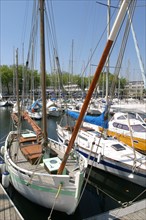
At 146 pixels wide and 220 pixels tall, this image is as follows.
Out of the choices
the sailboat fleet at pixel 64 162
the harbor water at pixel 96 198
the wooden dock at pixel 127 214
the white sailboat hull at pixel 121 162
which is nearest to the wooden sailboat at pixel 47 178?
the sailboat fleet at pixel 64 162

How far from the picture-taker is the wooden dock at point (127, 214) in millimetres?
6336

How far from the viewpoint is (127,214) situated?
6.54 m

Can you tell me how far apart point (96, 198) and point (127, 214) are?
228 cm

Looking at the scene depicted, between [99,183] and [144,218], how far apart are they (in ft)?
12.1

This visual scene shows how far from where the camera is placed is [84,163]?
739 cm

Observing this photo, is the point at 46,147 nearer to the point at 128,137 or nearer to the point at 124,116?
the point at 128,137

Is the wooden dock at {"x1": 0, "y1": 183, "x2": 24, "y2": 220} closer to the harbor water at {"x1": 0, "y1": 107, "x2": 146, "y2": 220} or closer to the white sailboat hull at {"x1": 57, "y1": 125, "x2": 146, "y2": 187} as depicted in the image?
the harbor water at {"x1": 0, "y1": 107, "x2": 146, "y2": 220}

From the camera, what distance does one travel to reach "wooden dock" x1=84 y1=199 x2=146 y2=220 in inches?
249

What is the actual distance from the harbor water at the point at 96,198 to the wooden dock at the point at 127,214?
0.75 feet

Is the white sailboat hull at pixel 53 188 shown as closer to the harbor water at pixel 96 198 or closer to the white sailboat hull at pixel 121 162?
the harbor water at pixel 96 198

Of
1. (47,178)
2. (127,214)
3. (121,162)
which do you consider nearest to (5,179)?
(47,178)

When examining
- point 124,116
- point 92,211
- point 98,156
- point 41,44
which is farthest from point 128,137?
point 41,44

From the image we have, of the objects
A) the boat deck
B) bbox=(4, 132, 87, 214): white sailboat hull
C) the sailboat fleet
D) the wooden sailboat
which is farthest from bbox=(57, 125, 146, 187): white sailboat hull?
bbox=(4, 132, 87, 214): white sailboat hull

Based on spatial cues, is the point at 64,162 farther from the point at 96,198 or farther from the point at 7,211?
the point at 96,198
